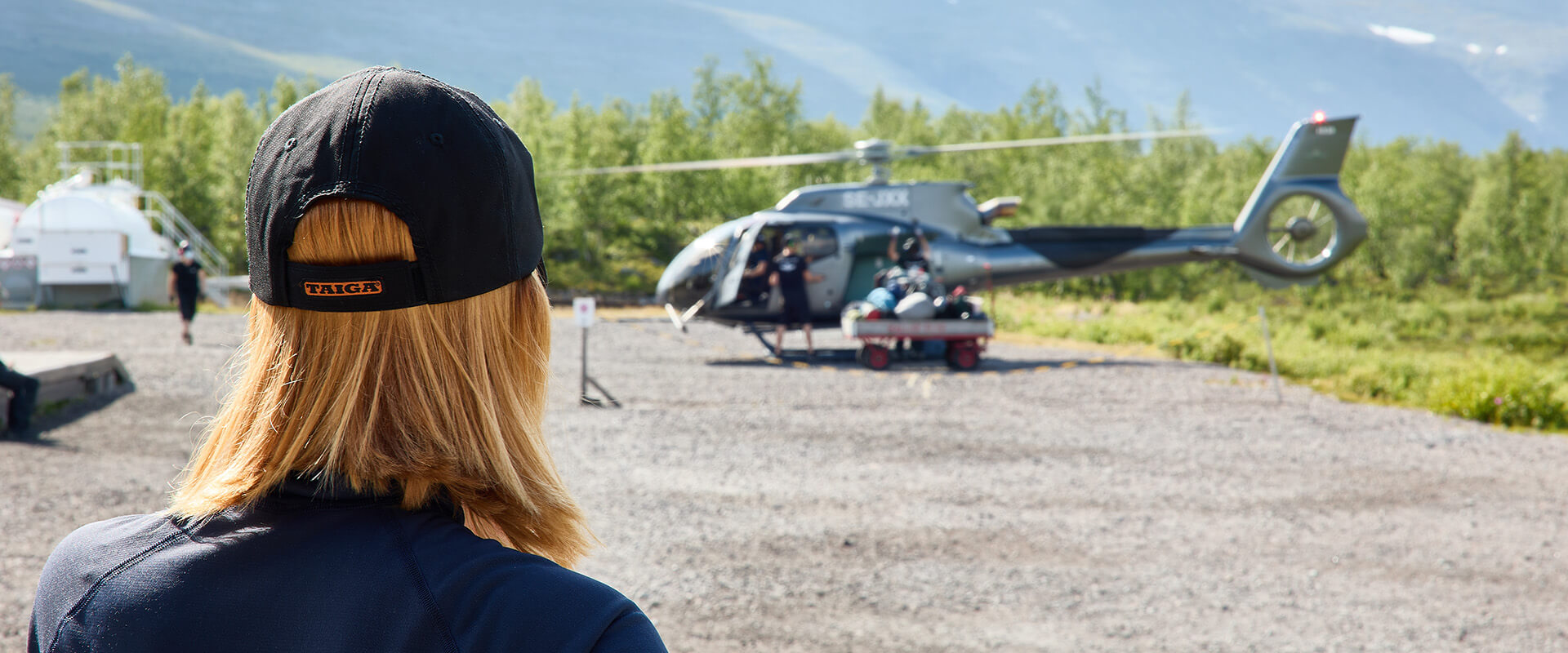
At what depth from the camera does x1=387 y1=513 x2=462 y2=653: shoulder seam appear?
0.75m

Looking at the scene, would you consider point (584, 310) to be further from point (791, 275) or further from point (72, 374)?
point (791, 275)

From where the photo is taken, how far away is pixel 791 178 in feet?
124

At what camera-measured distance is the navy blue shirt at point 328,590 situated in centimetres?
74

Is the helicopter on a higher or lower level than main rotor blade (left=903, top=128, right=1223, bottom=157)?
lower

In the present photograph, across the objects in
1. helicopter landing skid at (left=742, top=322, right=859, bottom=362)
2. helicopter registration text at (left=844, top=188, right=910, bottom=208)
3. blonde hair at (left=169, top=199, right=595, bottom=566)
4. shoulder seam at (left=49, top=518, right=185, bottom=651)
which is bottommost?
helicopter landing skid at (left=742, top=322, right=859, bottom=362)

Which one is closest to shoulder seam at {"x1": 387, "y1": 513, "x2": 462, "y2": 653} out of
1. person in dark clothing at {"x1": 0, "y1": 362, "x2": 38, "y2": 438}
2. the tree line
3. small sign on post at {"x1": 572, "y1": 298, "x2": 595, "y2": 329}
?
person in dark clothing at {"x1": 0, "y1": 362, "x2": 38, "y2": 438}

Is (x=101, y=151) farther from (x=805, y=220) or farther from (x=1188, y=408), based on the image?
(x=1188, y=408)

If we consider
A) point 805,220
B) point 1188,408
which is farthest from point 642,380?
point 1188,408

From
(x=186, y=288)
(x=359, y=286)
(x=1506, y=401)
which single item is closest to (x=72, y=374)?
(x=186, y=288)

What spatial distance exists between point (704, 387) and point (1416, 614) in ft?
23.6

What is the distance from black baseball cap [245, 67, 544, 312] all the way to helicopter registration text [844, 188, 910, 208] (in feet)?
41.6

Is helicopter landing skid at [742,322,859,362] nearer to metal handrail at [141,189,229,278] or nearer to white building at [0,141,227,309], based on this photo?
white building at [0,141,227,309]

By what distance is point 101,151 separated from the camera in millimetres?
46938

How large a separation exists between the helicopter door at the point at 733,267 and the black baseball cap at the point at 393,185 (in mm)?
11785
